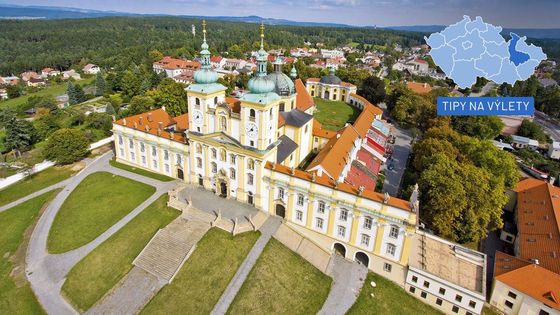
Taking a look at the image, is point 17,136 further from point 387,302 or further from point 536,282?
point 536,282

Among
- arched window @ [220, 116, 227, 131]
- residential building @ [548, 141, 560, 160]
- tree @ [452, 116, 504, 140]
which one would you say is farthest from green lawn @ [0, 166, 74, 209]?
residential building @ [548, 141, 560, 160]

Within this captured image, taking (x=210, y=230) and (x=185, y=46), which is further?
(x=185, y=46)

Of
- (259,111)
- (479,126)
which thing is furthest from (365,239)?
(479,126)

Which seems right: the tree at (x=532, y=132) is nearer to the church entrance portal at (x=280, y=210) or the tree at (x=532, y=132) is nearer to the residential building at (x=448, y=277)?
the residential building at (x=448, y=277)

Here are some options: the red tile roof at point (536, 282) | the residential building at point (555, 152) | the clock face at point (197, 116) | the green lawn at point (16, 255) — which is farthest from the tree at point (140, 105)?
the residential building at point (555, 152)

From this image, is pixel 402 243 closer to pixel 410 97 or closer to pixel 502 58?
pixel 502 58

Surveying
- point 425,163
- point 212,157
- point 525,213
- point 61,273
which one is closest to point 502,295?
point 525,213

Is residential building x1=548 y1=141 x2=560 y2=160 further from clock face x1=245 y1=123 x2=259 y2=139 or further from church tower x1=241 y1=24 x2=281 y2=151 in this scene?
clock face x1=245 y1=123 x2=259 y2=139
